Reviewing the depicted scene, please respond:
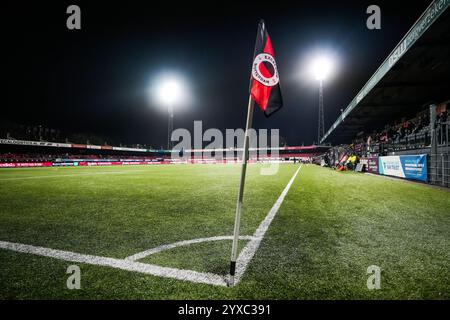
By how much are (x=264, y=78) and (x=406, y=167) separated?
11673mm

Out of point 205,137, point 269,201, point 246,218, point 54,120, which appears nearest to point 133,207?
point 246,218

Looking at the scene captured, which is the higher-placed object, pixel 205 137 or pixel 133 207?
pixel 205 137

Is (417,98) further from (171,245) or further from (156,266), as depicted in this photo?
(156,266)

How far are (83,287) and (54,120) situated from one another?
7511cm

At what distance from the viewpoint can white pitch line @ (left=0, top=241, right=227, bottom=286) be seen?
2191mm

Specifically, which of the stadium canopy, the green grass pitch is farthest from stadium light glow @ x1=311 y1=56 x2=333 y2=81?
the green grass pitch

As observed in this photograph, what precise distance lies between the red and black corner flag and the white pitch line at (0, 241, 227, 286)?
5.70 feet

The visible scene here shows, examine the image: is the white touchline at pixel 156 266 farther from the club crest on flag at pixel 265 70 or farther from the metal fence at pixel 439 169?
the metal fence at pixel 439 169

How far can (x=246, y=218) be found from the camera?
14.8 feet

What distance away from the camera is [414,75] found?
12.2 m

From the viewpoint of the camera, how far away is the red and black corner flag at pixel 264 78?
2514mm

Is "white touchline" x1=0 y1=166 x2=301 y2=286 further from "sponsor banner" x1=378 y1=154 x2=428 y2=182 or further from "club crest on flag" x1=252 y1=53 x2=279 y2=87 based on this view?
"sponsor banner" x1=378 y1=154 x2=428 y2=182

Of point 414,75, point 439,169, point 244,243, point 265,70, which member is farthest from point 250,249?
point 414,75

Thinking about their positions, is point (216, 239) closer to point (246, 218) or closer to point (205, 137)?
point (246, 218)
